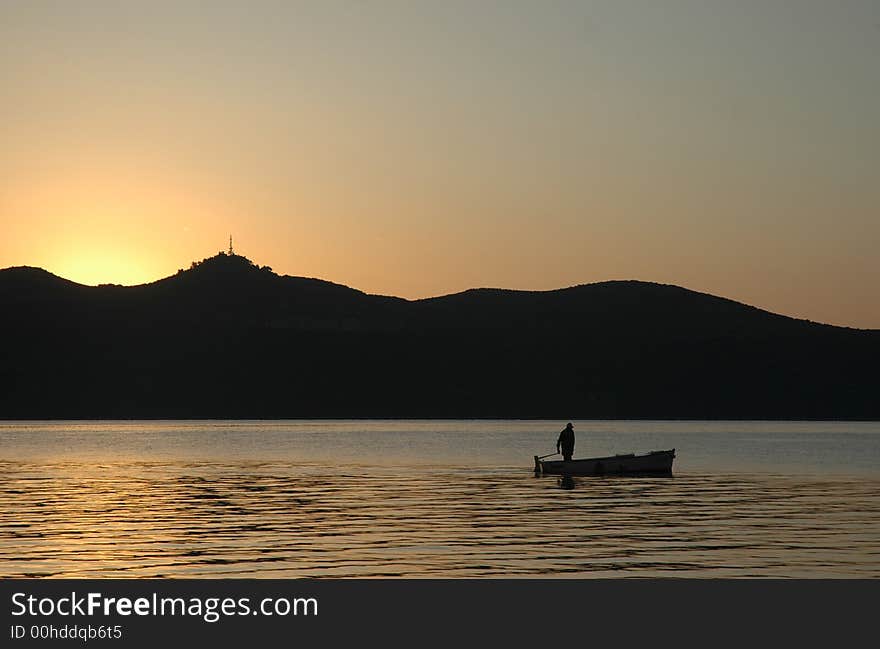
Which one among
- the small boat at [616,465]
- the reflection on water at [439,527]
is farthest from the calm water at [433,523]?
the small boat at [616,465]

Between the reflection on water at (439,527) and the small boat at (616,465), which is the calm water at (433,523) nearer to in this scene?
the reflection on water at (439,527)

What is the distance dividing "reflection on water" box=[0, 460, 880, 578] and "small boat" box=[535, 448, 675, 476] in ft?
3.84

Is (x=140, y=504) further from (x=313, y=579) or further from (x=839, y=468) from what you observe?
(x=839, y=468)

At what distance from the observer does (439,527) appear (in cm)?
4600

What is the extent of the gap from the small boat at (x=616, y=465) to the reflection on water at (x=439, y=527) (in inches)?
46.1

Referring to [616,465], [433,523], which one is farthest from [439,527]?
[616,465]

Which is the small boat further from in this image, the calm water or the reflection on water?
the reflection on water

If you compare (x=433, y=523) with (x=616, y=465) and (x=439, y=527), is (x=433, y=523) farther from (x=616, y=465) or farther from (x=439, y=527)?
(x=616, y=465)

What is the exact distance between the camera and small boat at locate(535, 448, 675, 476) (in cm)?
7838

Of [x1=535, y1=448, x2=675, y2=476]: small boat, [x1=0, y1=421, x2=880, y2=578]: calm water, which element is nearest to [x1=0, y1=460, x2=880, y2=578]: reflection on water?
[x1=0, y1=421, x2=880, y2=578]: calm water

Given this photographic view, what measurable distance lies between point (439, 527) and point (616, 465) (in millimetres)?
34494
